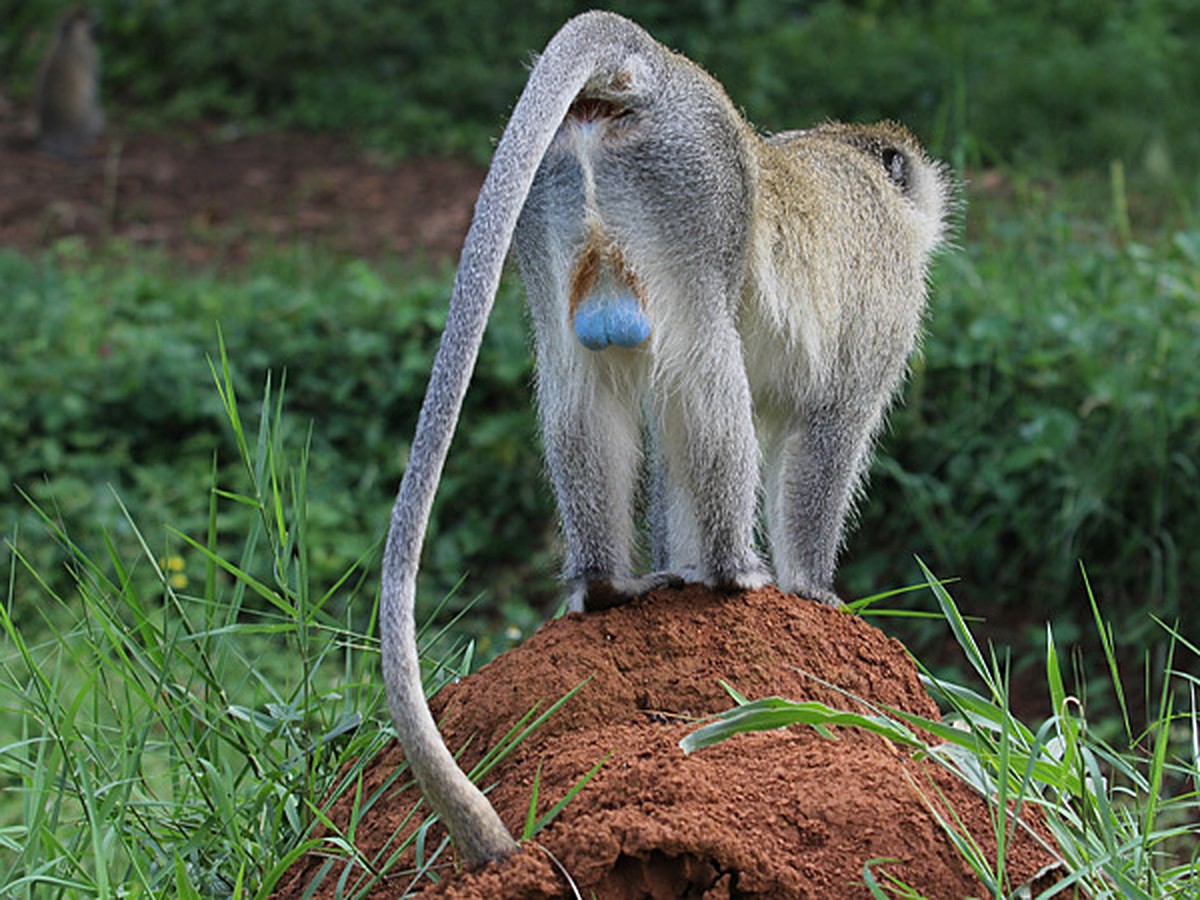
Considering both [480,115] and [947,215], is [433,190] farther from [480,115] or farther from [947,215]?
[947,215]

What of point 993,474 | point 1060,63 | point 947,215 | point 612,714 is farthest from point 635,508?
point 1060,63

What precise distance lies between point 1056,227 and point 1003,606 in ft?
5.83

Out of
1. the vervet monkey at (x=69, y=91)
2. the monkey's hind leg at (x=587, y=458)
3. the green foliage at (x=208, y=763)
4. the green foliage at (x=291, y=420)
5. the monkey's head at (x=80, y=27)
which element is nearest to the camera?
the green foliage at (x=208, y=763)

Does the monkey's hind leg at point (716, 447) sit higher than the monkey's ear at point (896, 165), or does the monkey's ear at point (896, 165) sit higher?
the monkey's ear at point (896, 165)

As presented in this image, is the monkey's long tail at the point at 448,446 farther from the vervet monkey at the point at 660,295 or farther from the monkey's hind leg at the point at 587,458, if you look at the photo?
the monkey's hind leg at the point at 587,458

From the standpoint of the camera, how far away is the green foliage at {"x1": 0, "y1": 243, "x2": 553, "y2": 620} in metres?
6.51

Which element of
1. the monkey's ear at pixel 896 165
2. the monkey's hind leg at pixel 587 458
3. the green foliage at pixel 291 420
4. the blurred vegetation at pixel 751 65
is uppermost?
the monkey's ear at pixel 896 165

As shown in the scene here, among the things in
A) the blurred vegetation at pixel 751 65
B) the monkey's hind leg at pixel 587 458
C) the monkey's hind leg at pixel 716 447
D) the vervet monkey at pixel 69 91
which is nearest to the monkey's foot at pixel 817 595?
the monkey's hind leg at pixel 716 447

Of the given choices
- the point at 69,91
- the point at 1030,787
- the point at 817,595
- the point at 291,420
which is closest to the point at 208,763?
the point at 1030,787

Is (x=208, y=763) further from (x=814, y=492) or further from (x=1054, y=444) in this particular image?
(x=1054, y=444)

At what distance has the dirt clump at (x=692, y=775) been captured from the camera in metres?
2.55

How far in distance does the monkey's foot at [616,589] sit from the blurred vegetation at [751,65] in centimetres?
582

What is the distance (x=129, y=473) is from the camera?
6.74 m

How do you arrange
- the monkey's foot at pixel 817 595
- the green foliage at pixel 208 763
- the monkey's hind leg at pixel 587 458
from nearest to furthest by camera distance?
the green foliage at pixel 208 763 < the monkey's hind leg at pixel 587 458 < the monkey's foot at pixel 817 595
